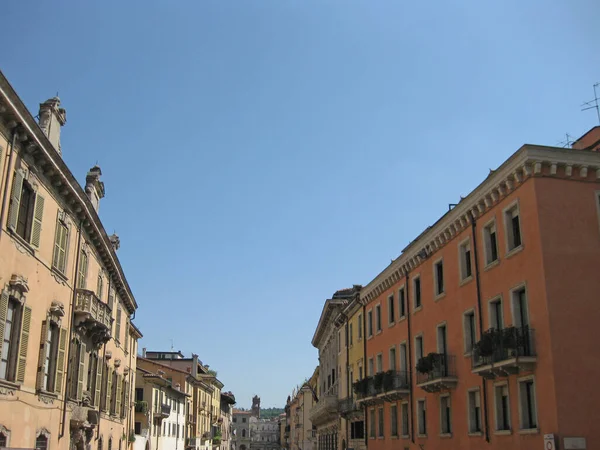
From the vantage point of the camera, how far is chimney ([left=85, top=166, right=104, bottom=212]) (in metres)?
28.3

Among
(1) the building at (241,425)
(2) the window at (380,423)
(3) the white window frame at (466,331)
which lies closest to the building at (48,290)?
(3) the white window frame at (466,331)

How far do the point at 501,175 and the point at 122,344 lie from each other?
24079 millimetres

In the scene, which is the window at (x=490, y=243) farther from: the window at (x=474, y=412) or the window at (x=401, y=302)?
the window at (x=401, y=302)

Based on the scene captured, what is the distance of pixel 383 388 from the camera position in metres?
35.2

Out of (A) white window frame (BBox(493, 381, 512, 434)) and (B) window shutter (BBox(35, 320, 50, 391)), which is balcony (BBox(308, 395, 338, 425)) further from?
(B) window shutter (BBox(35, 320, 50, 391))

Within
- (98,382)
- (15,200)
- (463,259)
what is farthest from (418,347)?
(15,200)

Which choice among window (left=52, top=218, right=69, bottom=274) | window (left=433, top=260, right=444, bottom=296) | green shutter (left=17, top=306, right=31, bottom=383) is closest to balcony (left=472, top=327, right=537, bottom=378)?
window (left=433, top=260, right=444, bottom=296)

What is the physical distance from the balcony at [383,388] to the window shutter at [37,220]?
20.4 m

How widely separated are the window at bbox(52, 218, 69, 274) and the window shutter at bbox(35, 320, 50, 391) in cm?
202

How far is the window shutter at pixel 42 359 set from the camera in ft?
62.8

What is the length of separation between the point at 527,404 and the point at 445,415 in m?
7.64

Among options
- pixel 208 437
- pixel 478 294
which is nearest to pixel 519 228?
pixel 478 294

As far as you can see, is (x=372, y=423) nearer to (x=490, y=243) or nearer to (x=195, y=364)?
(x=490, y=243)

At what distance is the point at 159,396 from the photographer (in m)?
54.7
